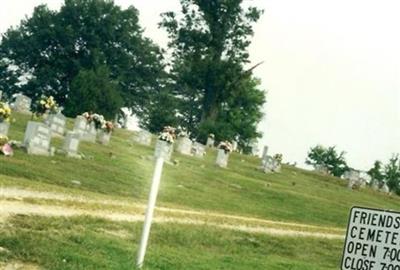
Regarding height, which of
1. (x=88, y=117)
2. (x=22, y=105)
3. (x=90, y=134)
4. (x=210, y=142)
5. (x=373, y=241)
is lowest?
(x=373, y=241)

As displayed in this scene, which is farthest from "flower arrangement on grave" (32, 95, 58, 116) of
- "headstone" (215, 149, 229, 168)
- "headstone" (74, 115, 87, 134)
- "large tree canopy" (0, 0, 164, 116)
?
"large tree canopy" (0, 0, 164, 116)

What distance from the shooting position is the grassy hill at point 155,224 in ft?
27.6

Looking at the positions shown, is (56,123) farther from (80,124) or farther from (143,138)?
(143,138)

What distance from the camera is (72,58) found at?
207ft

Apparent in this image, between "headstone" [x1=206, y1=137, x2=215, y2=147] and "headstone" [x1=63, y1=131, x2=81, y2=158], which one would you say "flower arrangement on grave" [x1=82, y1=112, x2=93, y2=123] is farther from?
"headstone" [x1=206, y1=137, x2=215, y2=147]

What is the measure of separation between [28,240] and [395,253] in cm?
488

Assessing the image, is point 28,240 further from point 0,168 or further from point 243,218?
point 243,218

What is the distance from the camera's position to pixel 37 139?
2006 centimetres

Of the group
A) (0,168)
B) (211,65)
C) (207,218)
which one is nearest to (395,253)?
(207,218)

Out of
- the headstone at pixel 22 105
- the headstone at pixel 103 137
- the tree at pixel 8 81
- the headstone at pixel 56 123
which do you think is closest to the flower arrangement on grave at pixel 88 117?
the headstone at pixel 103 137

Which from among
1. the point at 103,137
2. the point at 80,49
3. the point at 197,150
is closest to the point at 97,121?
the point at 103,137

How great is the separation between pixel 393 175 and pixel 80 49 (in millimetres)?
34313

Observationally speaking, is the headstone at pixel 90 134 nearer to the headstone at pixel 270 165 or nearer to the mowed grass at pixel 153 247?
the headstone at pixel 270 165

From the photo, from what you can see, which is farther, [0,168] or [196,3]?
[196,3]
